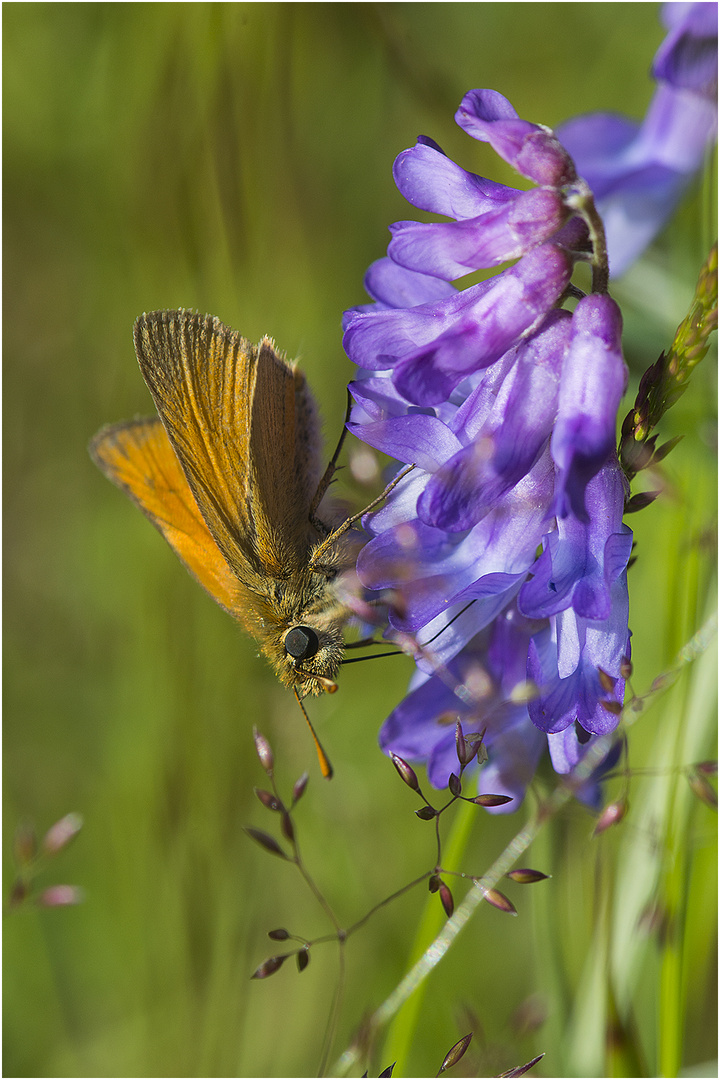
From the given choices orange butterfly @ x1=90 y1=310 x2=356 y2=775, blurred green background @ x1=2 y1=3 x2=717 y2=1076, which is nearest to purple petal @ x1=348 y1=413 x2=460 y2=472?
orange butterfly @ x1=90 y1=310 x2=356 y2=775

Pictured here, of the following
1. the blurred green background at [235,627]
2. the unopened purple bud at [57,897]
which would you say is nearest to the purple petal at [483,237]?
the blurred green background at [235,627]

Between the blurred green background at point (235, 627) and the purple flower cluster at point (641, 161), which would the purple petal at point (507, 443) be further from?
the purple flower cluster at point (641, 161)

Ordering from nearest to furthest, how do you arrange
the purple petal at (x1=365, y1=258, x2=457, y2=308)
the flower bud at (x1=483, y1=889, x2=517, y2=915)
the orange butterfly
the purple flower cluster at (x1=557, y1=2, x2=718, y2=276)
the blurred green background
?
the flower bud at (x1=483, y1=889, x2=517, y2=915)
the purple petal at (x1=365, y1=258, x2=457, y2=308)
the orange butterfly
the blurred green background
the purple flower cluster at (x1=557, y1=2, x2=718, y2=276)

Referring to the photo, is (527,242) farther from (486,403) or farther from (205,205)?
(205,205)

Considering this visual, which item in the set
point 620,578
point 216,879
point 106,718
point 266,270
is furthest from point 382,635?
point 266,270

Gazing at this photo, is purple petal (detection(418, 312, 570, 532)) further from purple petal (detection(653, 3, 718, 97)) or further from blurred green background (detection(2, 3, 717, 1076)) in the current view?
purple petal (detection(653, 3, 718, 97))

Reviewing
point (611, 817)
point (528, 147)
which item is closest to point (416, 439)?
point (528, 147)
